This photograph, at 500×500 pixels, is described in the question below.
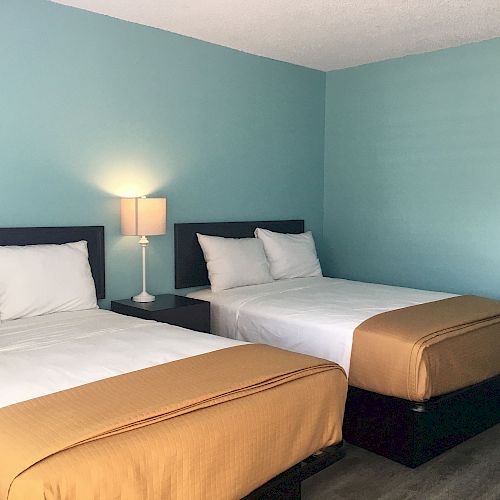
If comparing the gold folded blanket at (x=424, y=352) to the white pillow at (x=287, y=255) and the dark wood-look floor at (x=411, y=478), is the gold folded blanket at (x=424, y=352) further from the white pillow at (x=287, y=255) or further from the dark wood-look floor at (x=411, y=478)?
the white pillow at (x=287, y=255)

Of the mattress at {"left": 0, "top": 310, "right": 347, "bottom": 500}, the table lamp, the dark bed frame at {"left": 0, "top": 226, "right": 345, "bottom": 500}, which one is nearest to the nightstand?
the table lamp

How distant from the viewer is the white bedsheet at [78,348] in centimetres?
207

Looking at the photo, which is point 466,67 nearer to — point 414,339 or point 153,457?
point 414,339

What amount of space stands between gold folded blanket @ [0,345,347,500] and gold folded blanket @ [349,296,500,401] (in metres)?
0.56

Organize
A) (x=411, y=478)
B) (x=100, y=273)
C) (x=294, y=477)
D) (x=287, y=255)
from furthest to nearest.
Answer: (x=287, y=255) → (x=100, y=273) → (x=411, y=478) → (x=294, y=477)

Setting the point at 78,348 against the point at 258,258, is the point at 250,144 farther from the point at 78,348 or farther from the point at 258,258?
the point at 78,348

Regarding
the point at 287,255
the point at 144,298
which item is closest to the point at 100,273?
the point at 144,298

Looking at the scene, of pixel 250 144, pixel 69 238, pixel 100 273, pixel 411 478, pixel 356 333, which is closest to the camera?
pixel 411 478

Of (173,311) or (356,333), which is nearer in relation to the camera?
(356,333)

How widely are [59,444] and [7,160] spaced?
7.28ft

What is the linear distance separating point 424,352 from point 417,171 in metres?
2.35

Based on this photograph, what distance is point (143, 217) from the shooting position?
12.1ft

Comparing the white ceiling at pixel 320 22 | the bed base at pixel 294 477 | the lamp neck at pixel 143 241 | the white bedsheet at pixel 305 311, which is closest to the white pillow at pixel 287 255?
the white bedsheet at pixel 305 311

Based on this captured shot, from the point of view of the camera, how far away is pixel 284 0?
11.1ft
